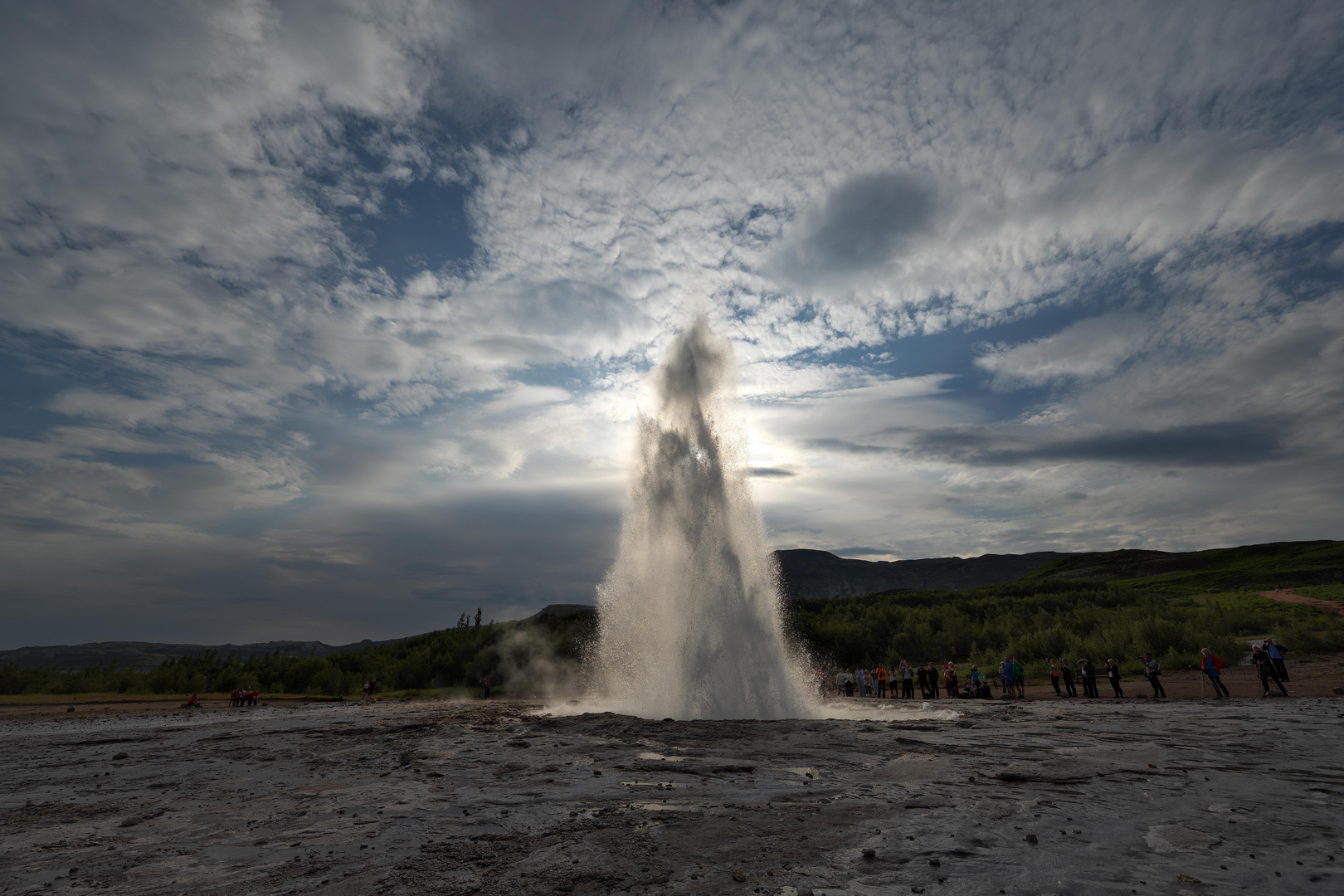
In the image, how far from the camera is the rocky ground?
18.7 ft

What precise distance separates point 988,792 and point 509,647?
5975cm

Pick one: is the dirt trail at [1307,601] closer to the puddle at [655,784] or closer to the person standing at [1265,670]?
the person standing at [1265,670]

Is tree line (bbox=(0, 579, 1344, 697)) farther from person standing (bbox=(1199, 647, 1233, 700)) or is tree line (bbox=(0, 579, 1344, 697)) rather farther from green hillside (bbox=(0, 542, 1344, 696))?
person standing (bbox=(1199, 647, 1233, 700))

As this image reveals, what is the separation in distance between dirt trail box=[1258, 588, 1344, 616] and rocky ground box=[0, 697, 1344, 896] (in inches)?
1735

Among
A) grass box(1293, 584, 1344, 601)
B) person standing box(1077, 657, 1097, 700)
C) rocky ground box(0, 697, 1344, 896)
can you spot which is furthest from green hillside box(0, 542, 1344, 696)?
rocky ground box(0, 697, 1344, 896)

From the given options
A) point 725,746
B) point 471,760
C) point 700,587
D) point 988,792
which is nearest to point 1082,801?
point 988,792

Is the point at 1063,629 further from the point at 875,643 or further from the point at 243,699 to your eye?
the point at 243,699

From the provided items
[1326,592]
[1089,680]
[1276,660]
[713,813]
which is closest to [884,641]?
[1089,680]

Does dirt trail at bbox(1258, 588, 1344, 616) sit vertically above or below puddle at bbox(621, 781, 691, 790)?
below

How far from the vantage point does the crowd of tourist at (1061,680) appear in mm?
21078

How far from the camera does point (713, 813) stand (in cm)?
805

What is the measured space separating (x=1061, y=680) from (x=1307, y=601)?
37626 millimetres

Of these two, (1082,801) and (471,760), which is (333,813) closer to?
(471,760)

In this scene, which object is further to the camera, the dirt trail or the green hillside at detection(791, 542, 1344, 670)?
the dirt trail
